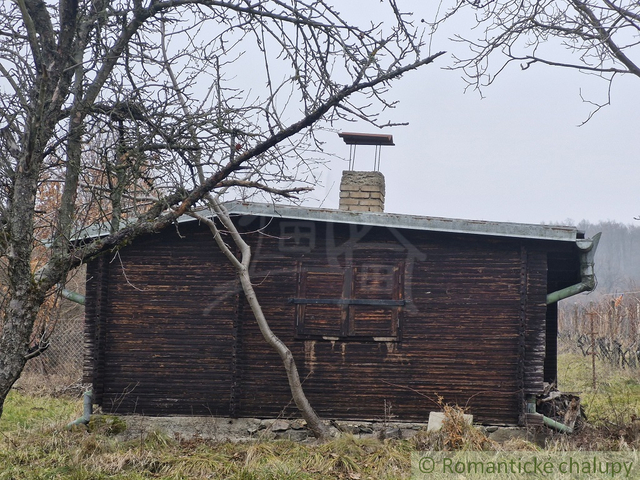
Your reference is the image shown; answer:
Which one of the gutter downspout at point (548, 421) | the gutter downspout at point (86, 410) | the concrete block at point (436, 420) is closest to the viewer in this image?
the concrete block at point (436, 420)

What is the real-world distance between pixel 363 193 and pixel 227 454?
4.73m

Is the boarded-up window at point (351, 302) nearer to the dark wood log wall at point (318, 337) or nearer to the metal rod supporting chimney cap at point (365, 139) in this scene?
the dark wood log wall at point (318, 337)

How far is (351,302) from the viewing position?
9.91 meters

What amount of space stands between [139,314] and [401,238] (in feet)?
13.3

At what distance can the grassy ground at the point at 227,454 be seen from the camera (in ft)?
26.1

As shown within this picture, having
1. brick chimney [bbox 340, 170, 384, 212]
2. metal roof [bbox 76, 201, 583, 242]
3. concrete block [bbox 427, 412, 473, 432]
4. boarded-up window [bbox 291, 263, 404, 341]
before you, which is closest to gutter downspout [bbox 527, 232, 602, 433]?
metal roof [bbox 76, 201, 583, 242]

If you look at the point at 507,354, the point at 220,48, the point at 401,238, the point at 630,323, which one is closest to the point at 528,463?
the point at 507,354

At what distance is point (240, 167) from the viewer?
5.68 meters

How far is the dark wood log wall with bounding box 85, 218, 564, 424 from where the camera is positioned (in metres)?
9.78

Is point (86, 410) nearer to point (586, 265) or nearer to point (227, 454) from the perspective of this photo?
point (227, 454)

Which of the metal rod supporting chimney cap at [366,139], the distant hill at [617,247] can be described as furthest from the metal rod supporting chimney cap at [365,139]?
the distant hill at [617,247]

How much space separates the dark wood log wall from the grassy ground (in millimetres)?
807

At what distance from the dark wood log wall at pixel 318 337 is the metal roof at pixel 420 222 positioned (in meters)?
0.35

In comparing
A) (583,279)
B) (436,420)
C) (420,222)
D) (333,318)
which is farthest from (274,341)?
(583,279)
